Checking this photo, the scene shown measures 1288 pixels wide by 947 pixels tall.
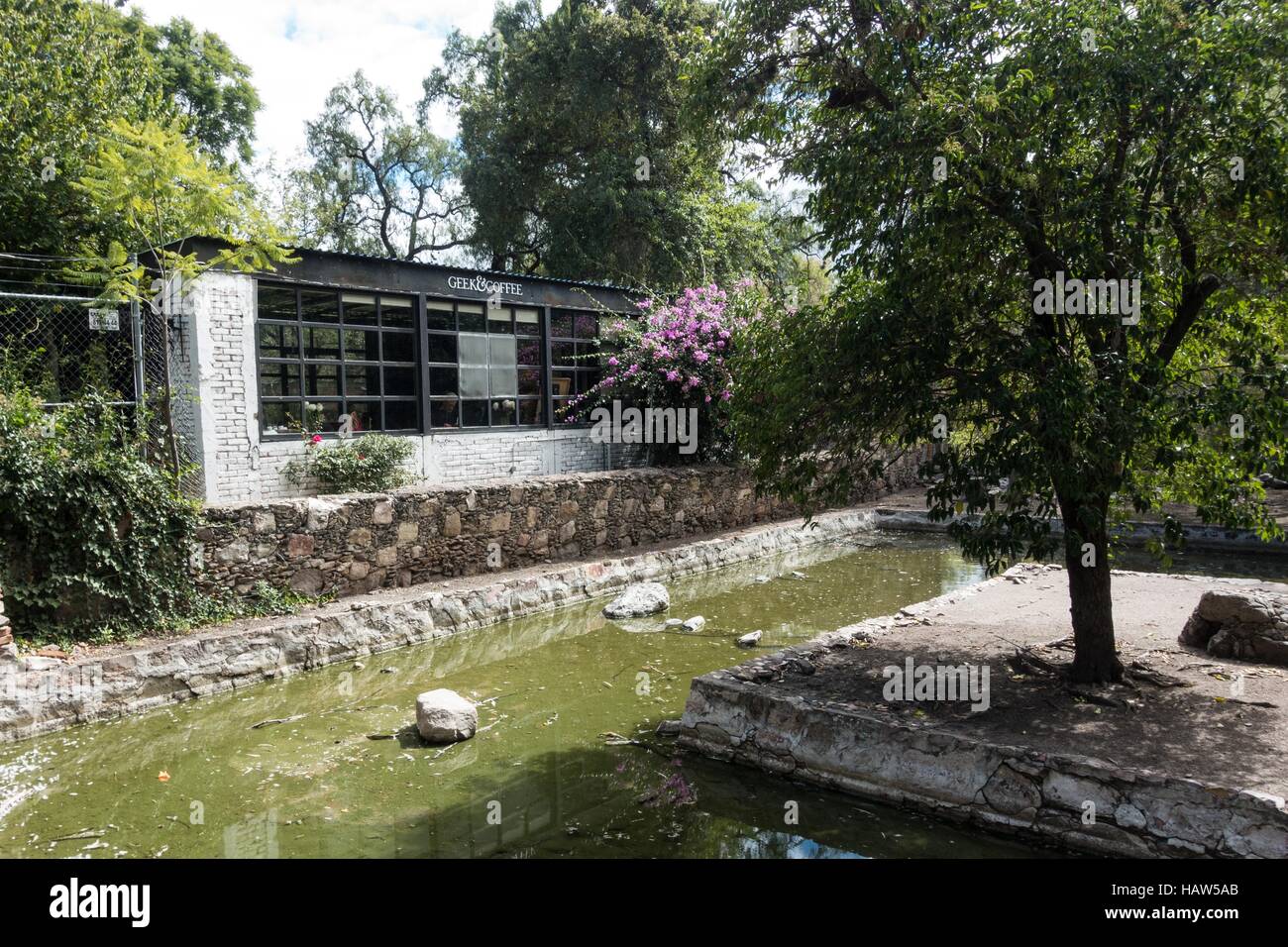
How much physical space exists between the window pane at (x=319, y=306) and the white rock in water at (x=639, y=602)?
5746 millimetres

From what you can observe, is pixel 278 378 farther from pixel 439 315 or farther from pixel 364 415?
pixel 439 315

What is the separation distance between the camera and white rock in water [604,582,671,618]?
9.57m

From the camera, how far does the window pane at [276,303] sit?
11.4m

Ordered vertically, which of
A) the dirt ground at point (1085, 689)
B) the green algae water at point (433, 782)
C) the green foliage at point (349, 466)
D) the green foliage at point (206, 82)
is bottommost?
the green algae water at point (433, 782)

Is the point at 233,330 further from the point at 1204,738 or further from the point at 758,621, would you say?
the point at 1204,738

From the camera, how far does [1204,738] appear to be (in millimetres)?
4793

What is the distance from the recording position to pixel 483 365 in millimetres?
14305

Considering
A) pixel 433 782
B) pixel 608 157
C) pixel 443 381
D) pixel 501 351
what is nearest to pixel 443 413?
pixel 443 381

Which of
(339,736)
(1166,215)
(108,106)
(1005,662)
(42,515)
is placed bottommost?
(339,736)

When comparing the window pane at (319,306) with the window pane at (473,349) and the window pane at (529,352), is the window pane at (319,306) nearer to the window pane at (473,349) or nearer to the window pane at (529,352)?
the window pane at (473,349)

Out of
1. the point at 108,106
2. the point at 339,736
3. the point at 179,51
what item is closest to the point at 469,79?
the point at 179,51

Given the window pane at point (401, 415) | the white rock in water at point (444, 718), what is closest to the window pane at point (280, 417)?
the window pane at point (401, 415)
